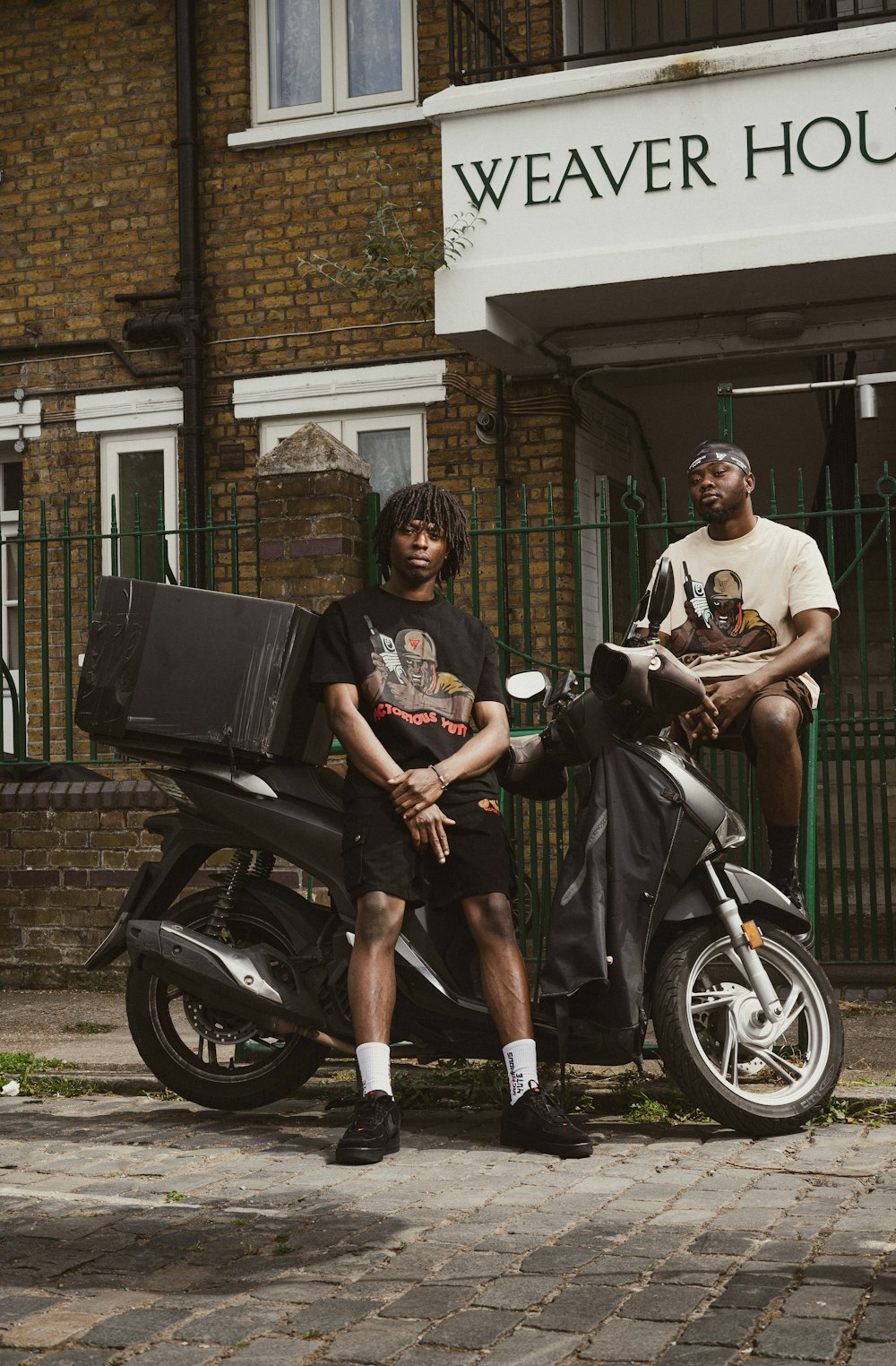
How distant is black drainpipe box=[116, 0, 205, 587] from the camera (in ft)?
40.5

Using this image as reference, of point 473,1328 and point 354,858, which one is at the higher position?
point 354,858

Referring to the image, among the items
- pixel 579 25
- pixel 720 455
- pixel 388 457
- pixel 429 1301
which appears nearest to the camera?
pixel 429 1301

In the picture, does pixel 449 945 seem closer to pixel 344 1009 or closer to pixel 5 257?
pixel 344 1009

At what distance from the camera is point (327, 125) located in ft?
39.6

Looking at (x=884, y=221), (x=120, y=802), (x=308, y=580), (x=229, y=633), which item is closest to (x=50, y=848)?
(x=120, y=802)

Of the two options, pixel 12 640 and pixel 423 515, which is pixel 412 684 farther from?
pixel 12 640

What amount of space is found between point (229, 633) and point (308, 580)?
9.20 feet

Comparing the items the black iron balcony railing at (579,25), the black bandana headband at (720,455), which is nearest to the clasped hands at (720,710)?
the black bandana headband at (720,455)

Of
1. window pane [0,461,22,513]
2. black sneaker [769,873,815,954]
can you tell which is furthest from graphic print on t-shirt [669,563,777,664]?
window pane [0,461,22,513]

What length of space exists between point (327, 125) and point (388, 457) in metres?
2.30

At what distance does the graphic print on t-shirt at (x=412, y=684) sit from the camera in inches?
206

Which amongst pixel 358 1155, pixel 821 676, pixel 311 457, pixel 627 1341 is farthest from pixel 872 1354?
pixel 821 676

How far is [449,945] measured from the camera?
17.3ft

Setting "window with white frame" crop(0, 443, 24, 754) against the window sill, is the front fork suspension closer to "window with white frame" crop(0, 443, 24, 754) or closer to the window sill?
the window sill
